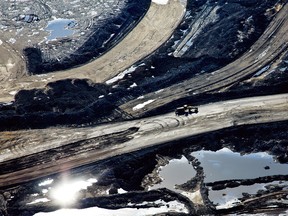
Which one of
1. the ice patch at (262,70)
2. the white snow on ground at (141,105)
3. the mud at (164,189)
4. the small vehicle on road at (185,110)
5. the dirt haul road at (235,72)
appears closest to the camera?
the mud at (164,189)

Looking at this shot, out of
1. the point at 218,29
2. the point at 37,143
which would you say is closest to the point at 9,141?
the point at 37,143

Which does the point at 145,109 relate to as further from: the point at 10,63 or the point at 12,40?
the point at 12,40

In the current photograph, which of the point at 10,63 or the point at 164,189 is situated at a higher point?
the point at 10,63

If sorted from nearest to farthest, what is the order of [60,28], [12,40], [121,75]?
1. [121,75]
2. [12,40]
3. [60,28]

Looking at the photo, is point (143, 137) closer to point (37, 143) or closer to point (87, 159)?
point (87, 159)

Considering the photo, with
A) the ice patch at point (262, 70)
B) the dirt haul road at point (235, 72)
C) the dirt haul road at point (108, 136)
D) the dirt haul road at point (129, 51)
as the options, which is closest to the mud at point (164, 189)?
the dirt haul road at point (108, 136)

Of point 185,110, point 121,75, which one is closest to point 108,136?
point 185,110

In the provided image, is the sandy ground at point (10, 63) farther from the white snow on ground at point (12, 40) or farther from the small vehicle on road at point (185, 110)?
the small vehicle on road at point (185, 110)
